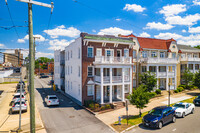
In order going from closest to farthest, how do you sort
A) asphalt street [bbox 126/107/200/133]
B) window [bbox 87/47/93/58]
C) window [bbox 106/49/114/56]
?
asphalt street [bbox 126/107/200/133] < window [bbox 87/47/93/58] < window [bbox 106/49/114/56]

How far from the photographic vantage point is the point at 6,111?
2033 cm

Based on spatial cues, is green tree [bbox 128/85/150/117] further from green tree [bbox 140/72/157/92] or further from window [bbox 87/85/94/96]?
green tree [bbox 140/72/157/92]

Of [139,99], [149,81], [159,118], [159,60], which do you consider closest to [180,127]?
[159,118]

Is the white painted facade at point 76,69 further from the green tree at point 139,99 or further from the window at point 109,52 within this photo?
the green tree at point 139,99

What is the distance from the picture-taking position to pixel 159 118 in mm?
14672

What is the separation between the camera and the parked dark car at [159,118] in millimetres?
14400

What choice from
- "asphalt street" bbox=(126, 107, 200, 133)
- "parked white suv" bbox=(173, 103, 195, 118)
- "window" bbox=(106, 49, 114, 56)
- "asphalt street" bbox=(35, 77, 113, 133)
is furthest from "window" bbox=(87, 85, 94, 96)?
"parked white suv" bbox=(173, 103, 195, 118)

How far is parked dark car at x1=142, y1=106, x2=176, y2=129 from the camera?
567 inches

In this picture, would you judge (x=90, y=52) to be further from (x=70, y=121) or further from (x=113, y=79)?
(x=70, y=121)

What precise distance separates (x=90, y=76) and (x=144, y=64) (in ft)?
42.7

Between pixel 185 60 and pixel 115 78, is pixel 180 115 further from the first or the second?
pixel 185 60

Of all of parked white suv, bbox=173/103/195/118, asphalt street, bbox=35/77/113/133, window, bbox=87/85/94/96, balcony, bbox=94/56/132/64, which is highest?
balcony, bbox=94/56/132/64

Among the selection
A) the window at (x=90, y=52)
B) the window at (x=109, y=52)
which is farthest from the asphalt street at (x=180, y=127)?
the window at (x=109, y=52)

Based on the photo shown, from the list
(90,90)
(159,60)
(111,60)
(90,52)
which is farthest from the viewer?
(159,60)
